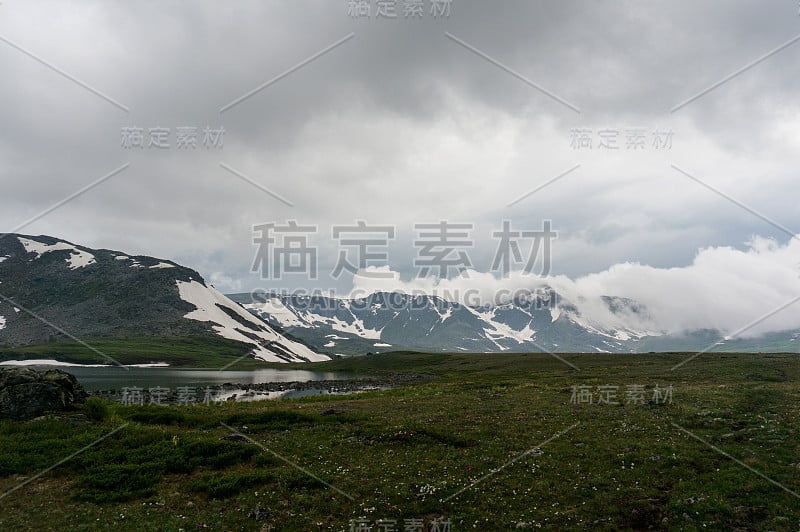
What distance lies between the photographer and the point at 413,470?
20.8m

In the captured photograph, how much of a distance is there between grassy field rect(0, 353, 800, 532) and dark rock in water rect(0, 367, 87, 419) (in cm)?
167

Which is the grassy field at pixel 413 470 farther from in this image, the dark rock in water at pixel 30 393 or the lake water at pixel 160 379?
the lake water at pixel 160 379

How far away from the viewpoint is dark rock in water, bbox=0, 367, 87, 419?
27.5 m

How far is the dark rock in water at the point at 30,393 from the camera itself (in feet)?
90.1

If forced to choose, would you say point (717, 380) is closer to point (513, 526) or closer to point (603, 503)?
point (603, 503)

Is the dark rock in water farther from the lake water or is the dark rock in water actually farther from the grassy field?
the lake water

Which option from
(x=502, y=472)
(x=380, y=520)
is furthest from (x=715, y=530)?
(x=380, y=520)

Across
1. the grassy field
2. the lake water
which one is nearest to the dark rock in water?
the grassy field

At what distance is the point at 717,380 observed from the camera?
5319 cm

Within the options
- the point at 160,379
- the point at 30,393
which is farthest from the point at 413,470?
the point at 160,379

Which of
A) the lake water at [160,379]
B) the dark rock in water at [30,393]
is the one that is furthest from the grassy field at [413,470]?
the lake water at [160,379]

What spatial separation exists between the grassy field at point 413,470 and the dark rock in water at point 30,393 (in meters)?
1.67

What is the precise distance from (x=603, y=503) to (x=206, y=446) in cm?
2034

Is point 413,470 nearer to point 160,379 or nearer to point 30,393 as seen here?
point 30,393
